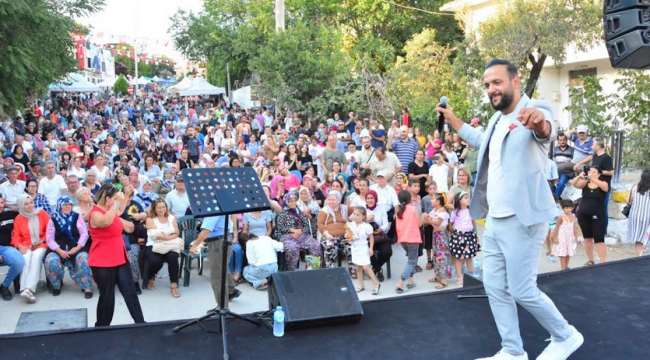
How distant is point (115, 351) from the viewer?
3943 millimetres

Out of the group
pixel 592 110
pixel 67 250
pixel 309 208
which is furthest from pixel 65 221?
pixel 592 110

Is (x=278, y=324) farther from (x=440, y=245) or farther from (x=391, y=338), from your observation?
(x=440, y=245)

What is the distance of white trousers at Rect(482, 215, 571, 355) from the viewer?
133 inches

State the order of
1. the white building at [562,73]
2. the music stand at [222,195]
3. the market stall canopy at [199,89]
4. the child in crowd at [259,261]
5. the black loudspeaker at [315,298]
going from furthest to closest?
the market stall canopy at [199,89], the white building at [562,73], the child in crowd at [259,261], the black loudspeaker at [315,298], the music stand at [222,195]

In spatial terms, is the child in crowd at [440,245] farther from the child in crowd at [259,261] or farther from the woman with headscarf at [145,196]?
the woman with headscarf at [145,196]

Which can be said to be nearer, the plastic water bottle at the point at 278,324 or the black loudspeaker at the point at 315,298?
the plastic water bottle at the point at 278,324

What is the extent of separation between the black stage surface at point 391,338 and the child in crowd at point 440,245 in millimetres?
2405

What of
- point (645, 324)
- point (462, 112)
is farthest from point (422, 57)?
point (645, 324)

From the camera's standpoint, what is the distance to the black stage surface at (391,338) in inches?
153

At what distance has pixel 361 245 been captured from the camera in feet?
23.0

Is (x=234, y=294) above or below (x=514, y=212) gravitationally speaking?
below

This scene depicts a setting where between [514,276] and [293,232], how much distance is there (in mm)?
4468

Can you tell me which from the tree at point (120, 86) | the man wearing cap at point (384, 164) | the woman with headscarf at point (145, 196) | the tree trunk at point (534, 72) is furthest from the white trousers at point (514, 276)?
the tree at point (120, 86)

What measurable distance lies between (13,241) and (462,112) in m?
12.4
